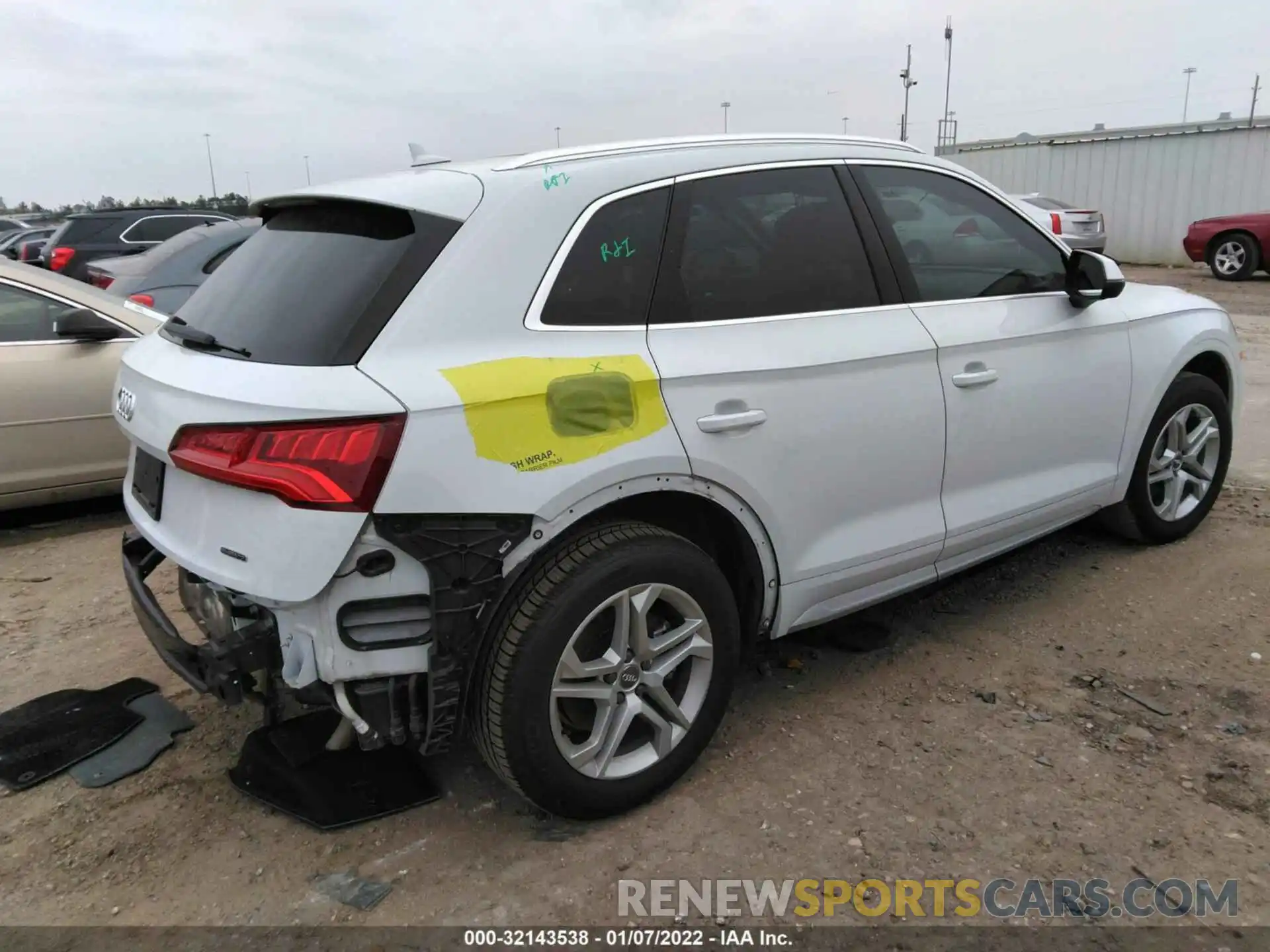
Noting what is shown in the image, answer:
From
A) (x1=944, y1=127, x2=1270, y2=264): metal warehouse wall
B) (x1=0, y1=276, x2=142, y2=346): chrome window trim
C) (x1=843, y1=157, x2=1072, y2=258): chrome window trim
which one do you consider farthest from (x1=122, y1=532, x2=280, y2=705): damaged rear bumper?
(x1=944, y1=127, x2=1270, y2=264): metal warehouse wall

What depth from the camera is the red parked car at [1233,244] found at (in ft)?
49.4

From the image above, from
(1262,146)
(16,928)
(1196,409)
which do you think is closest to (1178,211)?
(1262,146)

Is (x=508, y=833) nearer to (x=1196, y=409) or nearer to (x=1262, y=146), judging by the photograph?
(x=1196, y=409)

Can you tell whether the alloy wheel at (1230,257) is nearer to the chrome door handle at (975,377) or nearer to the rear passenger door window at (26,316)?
the chrome door handle at (975,377)

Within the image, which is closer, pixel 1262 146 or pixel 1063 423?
pixel 1063 423

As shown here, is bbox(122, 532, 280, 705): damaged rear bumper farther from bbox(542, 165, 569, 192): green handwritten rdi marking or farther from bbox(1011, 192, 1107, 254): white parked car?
bbox(1011, 192, 1107, 254): white parked car

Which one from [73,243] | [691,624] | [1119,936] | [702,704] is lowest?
[1119,936]

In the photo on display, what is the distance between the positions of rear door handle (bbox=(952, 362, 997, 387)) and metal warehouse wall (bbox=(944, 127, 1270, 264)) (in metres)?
19.7

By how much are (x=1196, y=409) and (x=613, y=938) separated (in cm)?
371

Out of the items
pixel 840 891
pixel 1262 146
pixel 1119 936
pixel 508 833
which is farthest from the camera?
pixel 1262 146

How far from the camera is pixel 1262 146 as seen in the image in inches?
739

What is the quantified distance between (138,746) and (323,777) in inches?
28.6

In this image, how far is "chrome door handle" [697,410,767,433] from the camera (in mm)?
2650

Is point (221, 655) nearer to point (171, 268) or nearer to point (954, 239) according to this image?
point (954, 239)
